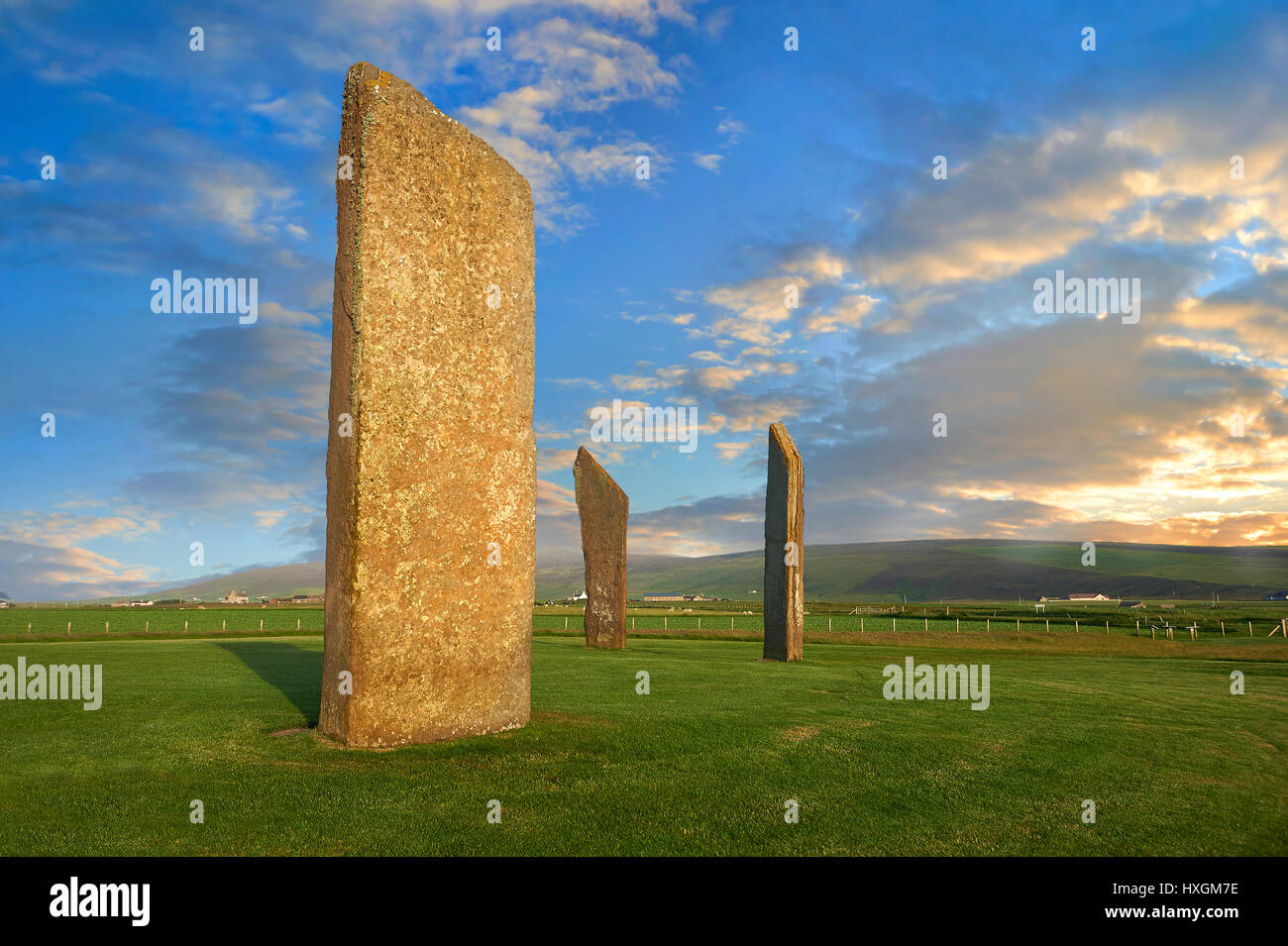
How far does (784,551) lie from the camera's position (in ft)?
62.5

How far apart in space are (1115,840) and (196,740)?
307 inches

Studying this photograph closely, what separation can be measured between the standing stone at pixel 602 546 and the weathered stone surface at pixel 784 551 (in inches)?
178

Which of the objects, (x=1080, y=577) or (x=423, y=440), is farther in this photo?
(x=1080, y=577)

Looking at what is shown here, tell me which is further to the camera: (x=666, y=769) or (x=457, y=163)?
(x=457, y=163)

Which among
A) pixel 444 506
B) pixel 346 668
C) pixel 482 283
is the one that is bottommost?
pixel 346 668

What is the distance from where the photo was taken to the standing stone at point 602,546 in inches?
859

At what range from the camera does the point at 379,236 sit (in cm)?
739

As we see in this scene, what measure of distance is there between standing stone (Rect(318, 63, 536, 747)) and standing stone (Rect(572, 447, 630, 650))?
1337 cm

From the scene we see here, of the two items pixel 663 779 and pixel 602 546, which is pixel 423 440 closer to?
pixel 663 779

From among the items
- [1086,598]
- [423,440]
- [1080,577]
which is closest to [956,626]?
[423,440]

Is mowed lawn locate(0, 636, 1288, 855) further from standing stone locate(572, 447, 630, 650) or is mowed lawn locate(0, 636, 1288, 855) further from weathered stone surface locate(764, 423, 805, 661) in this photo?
standing stone locate(572, 447, 630, 650)

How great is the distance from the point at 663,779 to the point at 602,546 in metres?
16.0
